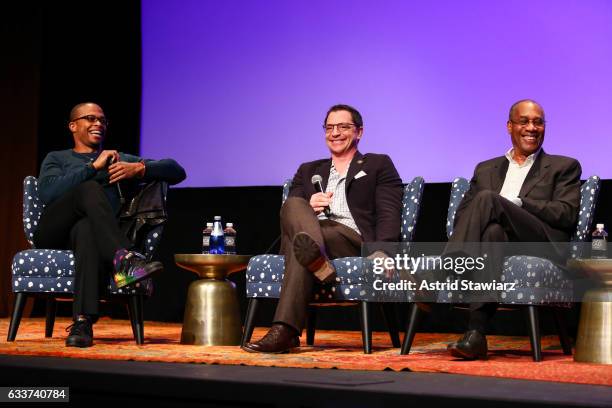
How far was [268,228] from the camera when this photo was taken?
6.23 m

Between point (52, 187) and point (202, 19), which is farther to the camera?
point (202, 19)

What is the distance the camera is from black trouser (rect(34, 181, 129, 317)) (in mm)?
4254

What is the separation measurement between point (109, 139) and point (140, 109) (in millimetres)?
343

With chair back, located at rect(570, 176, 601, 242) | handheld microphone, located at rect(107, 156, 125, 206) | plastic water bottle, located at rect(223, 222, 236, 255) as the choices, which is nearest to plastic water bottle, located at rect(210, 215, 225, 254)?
plastic water bottle, located at rect(223, 222, 236, 255)

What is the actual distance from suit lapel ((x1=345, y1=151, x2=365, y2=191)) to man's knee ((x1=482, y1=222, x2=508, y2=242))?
857 millimetres

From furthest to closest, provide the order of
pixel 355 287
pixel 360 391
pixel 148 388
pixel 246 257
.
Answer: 1. pixel 246 257
2. pixel 355 287
3. pixel 148 388
4. pixel 360 391

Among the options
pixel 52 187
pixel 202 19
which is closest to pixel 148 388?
pixel 52 187

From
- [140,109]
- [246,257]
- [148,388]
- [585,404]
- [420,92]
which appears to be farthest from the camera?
[140,109]

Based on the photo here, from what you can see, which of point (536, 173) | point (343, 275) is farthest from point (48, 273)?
point (536, 173)

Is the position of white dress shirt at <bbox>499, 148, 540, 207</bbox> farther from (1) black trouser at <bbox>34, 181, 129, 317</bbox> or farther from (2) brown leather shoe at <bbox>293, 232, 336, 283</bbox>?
(1) black trouser at <bbox>34, 181, 129, 317</bbox>

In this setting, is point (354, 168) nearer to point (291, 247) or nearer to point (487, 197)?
point (291, 247)

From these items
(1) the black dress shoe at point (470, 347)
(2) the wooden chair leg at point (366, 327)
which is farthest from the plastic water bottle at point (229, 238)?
(1) the black dress shoe at point (470, 347)

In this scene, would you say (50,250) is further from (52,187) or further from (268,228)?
(268,228)

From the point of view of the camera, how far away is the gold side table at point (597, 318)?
358cm
